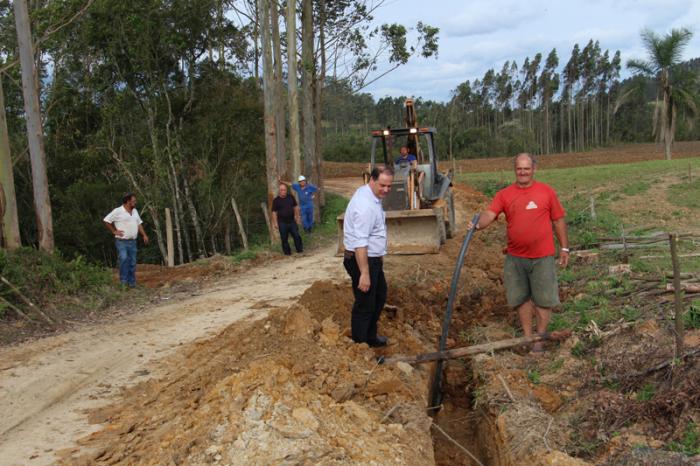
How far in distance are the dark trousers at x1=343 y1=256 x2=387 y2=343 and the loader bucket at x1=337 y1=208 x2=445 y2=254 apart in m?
5.24

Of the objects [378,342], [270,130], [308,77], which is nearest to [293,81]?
[270,130]

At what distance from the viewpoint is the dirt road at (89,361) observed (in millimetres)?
4625

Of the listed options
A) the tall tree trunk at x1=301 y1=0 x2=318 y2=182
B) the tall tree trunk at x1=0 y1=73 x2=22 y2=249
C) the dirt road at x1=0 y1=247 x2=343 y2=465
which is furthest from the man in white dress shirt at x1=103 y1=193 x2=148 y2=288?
the tall tree trunk at x1=301 y1=0 x2=318 y2=182

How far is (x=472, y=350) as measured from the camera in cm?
607

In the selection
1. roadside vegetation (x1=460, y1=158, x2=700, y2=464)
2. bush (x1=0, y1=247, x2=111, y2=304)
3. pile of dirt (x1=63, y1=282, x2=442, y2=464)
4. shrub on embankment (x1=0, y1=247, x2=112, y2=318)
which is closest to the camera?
pile of dirt (x1=63, y1=282, x2=442, y2=464)

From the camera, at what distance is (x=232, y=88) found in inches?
912

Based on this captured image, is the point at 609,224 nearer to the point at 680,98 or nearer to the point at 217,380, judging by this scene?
the point at 217,380

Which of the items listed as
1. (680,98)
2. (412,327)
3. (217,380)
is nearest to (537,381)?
(412,327)

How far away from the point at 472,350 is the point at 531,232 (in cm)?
129

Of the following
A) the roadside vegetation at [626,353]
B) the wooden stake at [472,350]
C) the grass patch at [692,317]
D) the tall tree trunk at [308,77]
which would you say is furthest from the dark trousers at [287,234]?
the grass patch at [692,317]

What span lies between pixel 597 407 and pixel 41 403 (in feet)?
14.9

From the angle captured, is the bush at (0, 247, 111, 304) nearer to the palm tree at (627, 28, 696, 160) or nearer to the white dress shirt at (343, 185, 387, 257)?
the white dress shirt at (343, 185, 387, 257)

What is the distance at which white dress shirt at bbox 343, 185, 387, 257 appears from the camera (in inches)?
221

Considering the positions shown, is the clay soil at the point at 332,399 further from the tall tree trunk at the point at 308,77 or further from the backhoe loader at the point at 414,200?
the tall tree trunk at the point at 308,77
